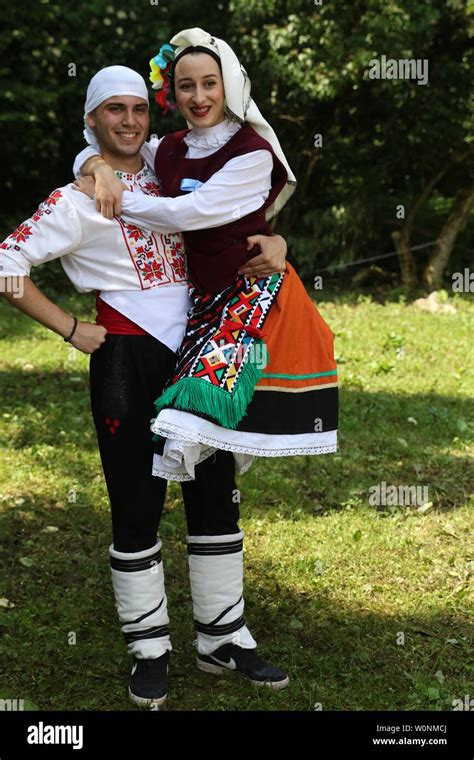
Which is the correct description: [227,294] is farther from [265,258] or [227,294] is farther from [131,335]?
[131,335]

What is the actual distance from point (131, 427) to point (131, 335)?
321 millimetres

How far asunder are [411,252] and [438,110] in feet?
7.40

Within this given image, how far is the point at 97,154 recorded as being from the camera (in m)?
3.47

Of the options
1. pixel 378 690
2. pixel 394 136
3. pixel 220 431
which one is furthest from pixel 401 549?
pixel 394 136

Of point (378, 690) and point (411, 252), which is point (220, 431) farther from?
point (411, 252)

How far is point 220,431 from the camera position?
134 inches

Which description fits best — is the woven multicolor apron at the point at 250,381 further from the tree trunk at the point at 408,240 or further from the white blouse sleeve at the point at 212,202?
the tree trunk at the point at 408,240

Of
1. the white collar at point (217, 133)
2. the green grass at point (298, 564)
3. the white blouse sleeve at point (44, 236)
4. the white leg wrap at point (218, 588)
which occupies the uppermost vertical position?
the white collar at point (217, 133)

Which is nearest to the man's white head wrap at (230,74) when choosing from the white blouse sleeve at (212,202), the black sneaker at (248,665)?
the white blouse sleeve at (212,202)

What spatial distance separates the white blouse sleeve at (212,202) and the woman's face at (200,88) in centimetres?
18

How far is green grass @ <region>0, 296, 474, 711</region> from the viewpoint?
153 inches

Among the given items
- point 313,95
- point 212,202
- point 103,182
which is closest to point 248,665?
point 212,202

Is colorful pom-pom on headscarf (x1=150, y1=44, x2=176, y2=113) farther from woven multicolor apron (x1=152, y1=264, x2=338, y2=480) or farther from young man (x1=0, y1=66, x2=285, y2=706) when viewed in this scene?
woven multicolor apron (x1=152, y1=264, x2=338, y2=480)

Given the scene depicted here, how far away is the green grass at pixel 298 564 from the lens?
153 inches
